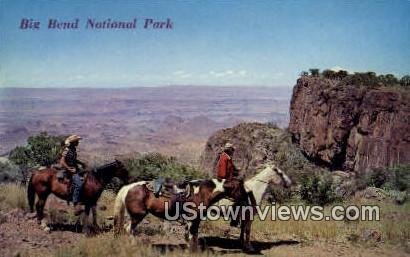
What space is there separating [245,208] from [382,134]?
47.6 feet

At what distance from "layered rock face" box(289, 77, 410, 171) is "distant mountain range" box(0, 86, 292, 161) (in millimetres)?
2328

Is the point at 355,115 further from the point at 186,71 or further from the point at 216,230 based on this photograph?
the point at 216,230

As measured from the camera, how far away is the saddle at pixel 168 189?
330 inches

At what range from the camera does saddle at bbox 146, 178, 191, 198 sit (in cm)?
838

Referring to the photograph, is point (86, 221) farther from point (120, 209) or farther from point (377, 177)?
point (377, 177)

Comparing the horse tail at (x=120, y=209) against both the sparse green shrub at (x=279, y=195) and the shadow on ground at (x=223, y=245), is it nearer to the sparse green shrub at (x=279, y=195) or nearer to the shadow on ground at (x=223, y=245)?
the shadow on ground at (x=223, y=245)

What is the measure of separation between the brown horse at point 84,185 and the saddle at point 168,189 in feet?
3.49

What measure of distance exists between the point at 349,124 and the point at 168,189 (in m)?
17.1

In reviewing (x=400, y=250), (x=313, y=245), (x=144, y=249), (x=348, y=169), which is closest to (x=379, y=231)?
(x=400, y=250)

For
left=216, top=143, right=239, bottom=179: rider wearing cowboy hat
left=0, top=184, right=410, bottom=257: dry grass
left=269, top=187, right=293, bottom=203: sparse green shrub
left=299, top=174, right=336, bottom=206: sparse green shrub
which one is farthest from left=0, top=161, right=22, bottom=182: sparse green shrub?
left=299, top=174, right=336, bottom=206: sparse green shrub

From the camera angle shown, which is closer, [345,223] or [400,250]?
[400,250]

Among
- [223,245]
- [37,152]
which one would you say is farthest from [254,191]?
[37,152]

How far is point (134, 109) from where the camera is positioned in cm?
2923

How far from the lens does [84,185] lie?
29.6 feet
